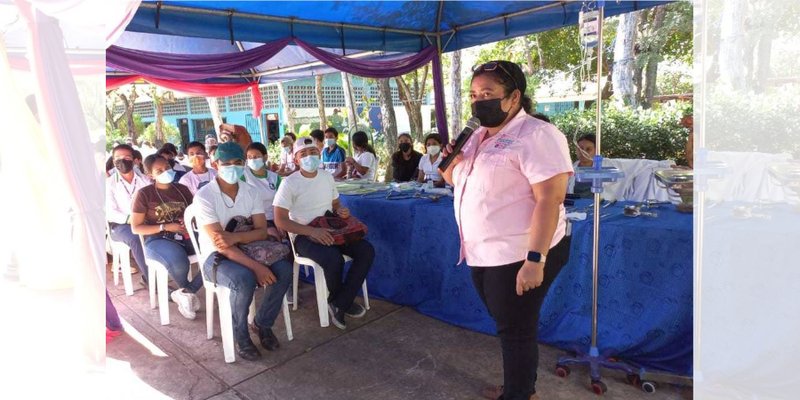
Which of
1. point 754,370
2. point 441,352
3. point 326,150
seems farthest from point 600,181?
point 326,150

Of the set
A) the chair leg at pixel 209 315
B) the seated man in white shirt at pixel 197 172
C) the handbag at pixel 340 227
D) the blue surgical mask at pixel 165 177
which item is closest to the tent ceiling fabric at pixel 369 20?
the seated man in white shirt at pixel 197 172

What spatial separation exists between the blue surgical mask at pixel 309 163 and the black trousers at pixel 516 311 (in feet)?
6.04

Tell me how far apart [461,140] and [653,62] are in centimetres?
1106

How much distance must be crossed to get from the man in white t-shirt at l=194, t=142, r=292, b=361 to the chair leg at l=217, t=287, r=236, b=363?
0.04 m

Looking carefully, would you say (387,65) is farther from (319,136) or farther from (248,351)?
(248,351)

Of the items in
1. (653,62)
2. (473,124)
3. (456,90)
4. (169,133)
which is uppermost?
(653,62)

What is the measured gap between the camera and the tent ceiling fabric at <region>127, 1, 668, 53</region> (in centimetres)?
A: 471

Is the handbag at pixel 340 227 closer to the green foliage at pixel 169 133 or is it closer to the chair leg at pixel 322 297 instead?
the chair leg at pixel 322 297

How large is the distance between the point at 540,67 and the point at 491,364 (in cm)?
1340

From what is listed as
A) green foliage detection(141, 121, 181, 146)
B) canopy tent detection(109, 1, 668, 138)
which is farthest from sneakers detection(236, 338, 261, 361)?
green foliage detection(141, 121, 181, 146)

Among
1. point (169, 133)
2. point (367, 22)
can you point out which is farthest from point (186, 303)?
point (169, 133)

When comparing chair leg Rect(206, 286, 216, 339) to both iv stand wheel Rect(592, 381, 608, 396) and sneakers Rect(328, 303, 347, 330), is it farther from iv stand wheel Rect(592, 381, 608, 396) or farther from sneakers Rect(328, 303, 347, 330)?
iv stand wheel Rect(592, 381, 608, 396)

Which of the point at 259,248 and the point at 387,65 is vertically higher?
the point at 387,65

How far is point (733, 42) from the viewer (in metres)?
1.66
